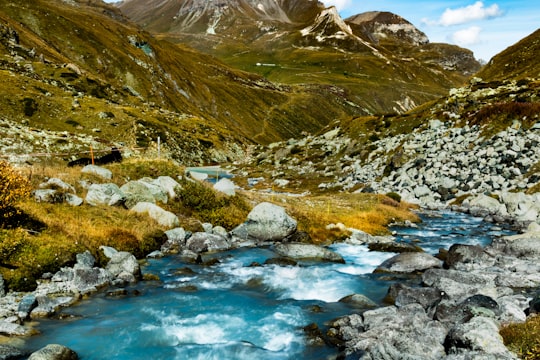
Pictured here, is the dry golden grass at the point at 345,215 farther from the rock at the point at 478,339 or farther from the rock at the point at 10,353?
the rock at the point at 10,353

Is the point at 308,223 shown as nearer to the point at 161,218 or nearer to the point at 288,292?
the point at 161,218

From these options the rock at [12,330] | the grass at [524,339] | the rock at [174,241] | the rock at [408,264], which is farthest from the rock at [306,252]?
the rock at [12,330]

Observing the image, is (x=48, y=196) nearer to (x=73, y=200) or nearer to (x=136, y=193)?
(x=73, y=200)

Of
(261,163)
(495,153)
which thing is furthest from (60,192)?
(261,163)

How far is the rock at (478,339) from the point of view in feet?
36.3

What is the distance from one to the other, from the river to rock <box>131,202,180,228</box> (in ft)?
14.5

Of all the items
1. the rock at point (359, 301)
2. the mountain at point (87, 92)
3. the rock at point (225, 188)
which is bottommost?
the rock at point (359, 301)

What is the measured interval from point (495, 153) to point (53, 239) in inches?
2208

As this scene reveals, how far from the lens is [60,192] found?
26.4 meters

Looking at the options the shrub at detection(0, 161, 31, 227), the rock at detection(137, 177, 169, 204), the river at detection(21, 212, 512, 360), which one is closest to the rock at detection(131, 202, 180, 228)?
the rock at detection(137, 177, 169, 204)

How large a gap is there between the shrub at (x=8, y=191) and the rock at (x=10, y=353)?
8.96 m

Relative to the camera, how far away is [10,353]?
12.7 m

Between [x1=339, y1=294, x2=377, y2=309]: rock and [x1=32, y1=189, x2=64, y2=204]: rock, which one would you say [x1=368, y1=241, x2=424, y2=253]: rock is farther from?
[x1=32, y1=189, x2=64, y2=204]: rock

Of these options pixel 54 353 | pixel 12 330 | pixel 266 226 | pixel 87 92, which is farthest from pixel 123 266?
pixel 87 92
